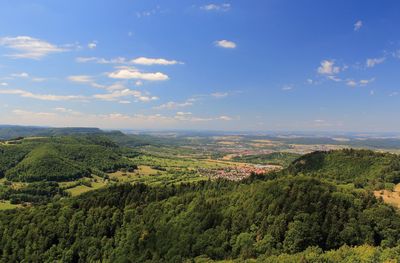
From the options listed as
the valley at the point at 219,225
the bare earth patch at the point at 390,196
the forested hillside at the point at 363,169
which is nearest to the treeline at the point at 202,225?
the valley at the point at 219,225

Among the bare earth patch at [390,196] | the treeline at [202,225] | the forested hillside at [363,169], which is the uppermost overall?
the forested hillside at [363,169]

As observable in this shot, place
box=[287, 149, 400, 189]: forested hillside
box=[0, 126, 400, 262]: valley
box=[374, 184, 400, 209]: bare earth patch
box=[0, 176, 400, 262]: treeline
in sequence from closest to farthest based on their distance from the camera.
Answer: box=[0, 126, 400, 262]: valley → box=[0, 176, 400, 262]: treeline → box=[374, 184, 400, 209]: bare earth patch → box=[287, 149, 400, 189]: forested hillside

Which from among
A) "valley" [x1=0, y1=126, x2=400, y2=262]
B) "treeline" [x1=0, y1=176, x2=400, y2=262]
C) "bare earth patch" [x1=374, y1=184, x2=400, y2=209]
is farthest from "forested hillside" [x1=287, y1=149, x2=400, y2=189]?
"treeline" [x1=0, y1=176, x2=400, y2=262]

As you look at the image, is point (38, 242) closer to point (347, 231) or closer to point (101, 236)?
point (101, 236)

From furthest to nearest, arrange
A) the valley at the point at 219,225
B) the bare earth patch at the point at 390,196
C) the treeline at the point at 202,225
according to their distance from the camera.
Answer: the bare earth patch at the point at 390,196
the treeline at the point at 202,225
the valley at the point at 219,225

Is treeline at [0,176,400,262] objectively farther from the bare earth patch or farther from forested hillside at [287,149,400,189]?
forested hillside at [287,149,400,189]

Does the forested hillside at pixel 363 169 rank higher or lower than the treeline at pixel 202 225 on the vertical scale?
higher

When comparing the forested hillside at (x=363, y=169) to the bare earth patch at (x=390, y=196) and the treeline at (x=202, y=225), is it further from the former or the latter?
the treeline at (x=202, y=225)

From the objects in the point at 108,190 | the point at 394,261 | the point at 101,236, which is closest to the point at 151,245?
the point at 101,236
